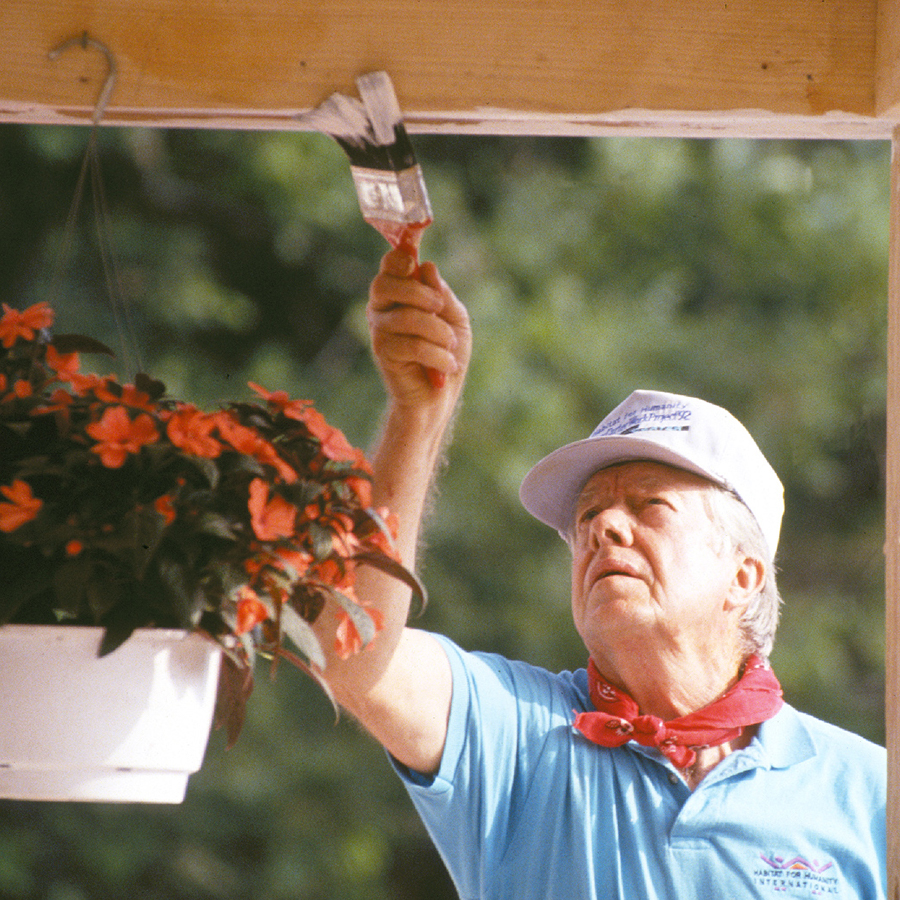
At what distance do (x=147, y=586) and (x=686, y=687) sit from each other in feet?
2.88

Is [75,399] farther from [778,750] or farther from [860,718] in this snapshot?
[860,718]

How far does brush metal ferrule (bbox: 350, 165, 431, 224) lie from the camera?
115cm

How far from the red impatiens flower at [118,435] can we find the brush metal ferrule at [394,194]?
13.3 inches

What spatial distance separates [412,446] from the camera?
54.3 inches

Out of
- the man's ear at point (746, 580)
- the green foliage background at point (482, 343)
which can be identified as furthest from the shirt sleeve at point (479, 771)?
the green foliage background at point (482, 343)

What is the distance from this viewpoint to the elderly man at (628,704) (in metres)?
1.39

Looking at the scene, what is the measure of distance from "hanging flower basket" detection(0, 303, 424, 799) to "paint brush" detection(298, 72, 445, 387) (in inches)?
10.0

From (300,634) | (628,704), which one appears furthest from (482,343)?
(300,634)

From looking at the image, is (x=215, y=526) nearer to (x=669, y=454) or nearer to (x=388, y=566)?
(x=388, y=566)

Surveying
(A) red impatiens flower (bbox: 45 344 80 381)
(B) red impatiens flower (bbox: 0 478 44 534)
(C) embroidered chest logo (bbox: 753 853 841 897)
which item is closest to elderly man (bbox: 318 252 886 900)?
(C) embroidered chest logo (bbox: 753 853 841 897)

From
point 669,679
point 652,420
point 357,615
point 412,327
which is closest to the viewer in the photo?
point 357,615

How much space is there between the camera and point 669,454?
1.59 m

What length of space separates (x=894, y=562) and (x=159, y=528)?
2.39 ft

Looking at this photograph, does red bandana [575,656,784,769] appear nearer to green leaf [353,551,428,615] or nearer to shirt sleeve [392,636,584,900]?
shirt sleeve [392,636,584,900]
